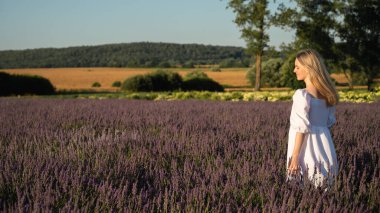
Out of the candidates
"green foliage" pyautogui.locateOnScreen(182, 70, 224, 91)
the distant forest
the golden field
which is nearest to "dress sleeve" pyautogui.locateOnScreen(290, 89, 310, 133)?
"green foliage" pyautogui.locateOnScreen(182, 70, 224, 91)

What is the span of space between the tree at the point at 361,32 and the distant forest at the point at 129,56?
139ft

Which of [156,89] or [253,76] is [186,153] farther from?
[253,76]

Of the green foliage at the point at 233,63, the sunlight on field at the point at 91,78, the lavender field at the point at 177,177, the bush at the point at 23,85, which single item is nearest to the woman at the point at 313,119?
the lavender field at the point at 177,177

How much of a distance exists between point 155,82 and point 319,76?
26690 millimetres

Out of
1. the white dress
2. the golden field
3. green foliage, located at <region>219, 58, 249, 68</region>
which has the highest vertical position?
green foliage, located at <region>219, 58, 249, 68</region>

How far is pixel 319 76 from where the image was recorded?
128 inches

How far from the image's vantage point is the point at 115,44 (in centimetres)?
9612

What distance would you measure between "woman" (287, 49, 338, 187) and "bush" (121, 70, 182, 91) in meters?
26.1

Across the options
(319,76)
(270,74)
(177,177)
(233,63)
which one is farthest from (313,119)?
(233,63)

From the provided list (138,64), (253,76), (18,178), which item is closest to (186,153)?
(18,178)

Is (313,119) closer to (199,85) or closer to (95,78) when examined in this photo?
(199,85)

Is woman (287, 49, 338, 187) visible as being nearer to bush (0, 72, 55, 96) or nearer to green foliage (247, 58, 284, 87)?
bush (0, 72, 55, 96)

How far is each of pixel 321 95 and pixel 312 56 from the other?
31 cm

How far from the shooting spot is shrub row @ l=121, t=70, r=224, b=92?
29312mm
